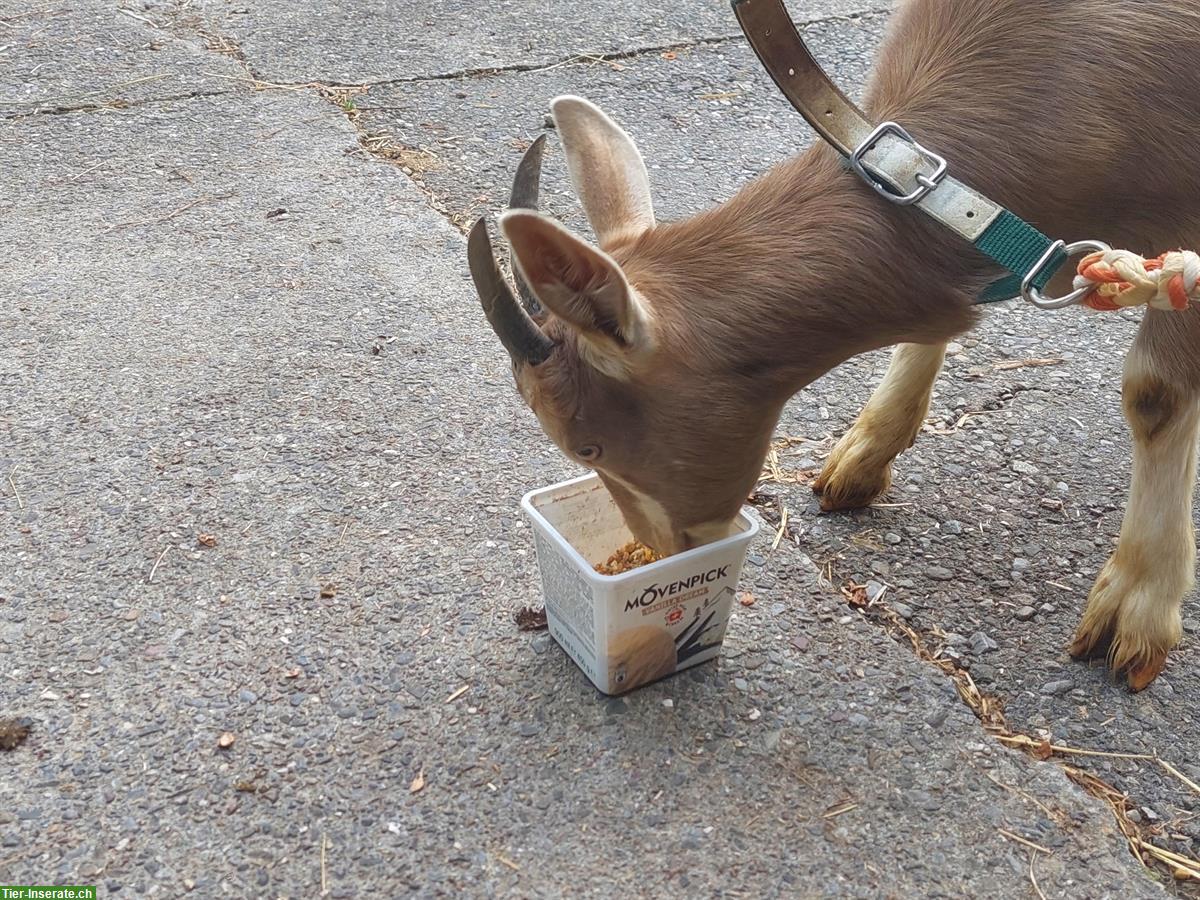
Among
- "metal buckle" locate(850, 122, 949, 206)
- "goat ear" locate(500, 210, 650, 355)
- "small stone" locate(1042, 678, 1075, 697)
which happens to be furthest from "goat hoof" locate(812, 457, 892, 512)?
"goat ear" locate(500, 210, 650, 355)

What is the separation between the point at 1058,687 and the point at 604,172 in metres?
1.77

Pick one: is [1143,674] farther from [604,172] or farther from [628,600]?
[604,172]

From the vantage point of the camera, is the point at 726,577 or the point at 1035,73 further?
the point at 726,577

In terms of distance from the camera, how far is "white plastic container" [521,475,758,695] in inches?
109

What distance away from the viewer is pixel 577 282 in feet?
7.68

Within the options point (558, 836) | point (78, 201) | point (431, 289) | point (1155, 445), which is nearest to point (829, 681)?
point (558, 836)

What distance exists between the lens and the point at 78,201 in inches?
210

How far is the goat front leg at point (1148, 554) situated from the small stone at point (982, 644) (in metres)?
0.21

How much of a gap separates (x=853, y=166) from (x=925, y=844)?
4.89 ft

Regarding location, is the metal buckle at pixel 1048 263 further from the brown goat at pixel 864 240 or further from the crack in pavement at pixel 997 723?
the crack in pavement at pixel 997 723

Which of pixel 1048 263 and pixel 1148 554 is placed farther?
pixel 1148 554

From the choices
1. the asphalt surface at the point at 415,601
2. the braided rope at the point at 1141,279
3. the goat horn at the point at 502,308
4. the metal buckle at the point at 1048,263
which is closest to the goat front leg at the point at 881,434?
the asphalt surface at the point at 415,601

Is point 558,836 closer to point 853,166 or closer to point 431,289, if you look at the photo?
point 853,166

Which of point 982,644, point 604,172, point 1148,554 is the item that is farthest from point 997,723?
point 604,172
